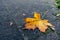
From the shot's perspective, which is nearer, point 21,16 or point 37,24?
point 37,24

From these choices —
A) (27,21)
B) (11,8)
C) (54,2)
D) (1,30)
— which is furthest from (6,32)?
(54,2)

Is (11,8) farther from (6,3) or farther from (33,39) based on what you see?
(33,39)

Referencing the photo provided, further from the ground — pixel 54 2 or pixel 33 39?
pixel 54 2

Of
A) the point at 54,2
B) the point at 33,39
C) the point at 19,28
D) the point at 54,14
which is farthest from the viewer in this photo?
the point at 54,2

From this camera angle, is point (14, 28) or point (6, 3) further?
point (6, 3)

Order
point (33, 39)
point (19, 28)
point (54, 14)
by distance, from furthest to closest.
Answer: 1. point (54, 14)
2. point (19, 28)
3. point (33, 39)

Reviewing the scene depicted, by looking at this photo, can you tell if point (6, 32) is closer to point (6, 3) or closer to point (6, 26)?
point (6, 26)
